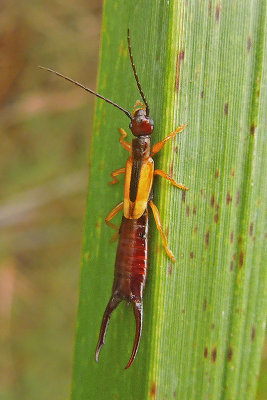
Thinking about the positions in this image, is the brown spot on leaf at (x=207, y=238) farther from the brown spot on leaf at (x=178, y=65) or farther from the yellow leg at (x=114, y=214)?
the brown spot on leaf at (x=178, y=65)

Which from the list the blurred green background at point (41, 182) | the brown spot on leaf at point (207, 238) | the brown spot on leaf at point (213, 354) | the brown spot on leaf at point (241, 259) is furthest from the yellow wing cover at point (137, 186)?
the blurred green background at point (41, 182)

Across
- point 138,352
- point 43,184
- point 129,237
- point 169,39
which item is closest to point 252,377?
Answer: point 138,352

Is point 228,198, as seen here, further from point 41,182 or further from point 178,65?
point 41,182

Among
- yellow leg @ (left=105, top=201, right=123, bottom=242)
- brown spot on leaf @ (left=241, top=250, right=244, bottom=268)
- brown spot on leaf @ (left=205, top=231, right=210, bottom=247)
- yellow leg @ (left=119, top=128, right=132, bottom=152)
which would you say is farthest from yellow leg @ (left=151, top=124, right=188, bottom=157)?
brown spot on leaf @ (left=241, top=250, right=244, bottom=268)

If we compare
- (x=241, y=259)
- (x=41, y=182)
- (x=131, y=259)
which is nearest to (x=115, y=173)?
(x=131, y=259)

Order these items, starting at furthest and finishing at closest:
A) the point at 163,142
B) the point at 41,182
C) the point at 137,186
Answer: the point at 41,182
the point at 137,186
the point at 163,142

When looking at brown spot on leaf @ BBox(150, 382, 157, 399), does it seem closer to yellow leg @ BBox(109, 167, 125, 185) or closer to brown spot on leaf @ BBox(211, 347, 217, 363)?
brown spot on leaf @ BBox(211, 347, 217, 363)

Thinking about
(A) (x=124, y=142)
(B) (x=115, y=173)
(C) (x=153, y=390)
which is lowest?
(C) (x=153, y=390)
